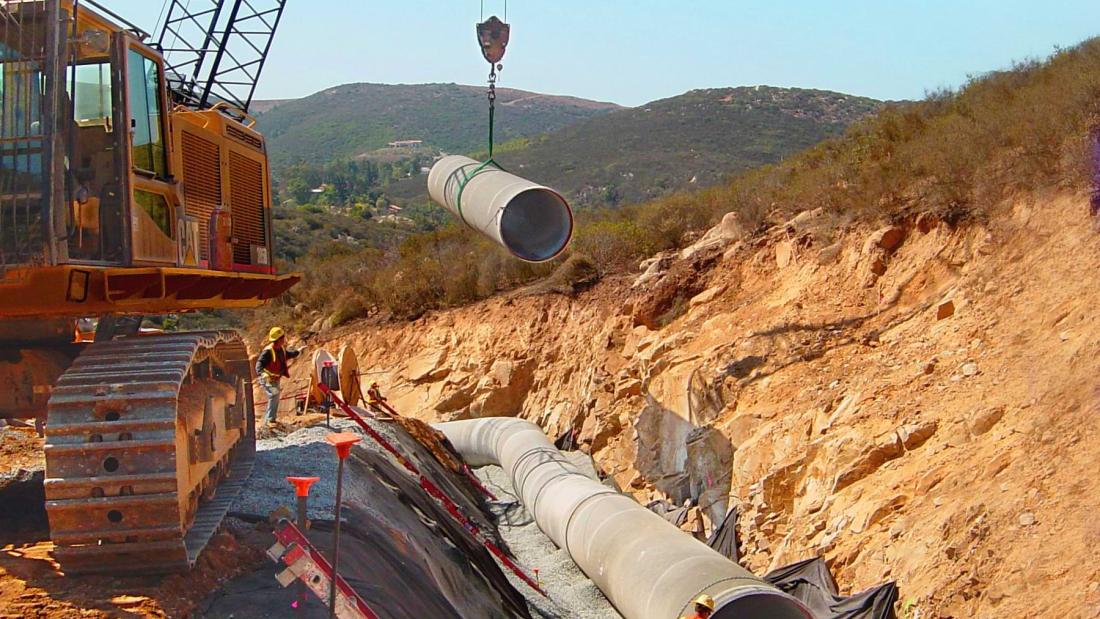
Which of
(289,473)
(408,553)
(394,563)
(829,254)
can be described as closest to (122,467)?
(394,563)

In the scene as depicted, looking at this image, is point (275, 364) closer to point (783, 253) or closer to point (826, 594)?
point (826, 594)

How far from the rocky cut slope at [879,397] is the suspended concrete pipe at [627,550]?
1357mm

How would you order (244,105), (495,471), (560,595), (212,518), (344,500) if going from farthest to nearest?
(495,471) < (244,105) < (560,595) < (344,500) < (212,518)

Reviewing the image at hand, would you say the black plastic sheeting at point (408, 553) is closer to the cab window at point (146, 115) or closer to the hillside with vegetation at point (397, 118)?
the cab window at point (146, 115)

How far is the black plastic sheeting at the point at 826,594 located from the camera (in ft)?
31.6

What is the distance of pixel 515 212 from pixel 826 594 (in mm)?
6181

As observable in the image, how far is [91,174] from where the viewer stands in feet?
22.9

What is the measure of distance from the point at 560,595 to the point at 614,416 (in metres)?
5.72

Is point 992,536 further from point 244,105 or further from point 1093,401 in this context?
point 244,105

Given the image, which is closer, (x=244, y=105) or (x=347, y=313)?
(x=244, y=105)

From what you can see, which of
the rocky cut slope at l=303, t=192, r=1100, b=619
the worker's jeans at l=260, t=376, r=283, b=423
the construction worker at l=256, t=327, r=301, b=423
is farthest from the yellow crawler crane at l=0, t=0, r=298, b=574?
the rocky cut slope at l=303, t=192, r=1100, b=619

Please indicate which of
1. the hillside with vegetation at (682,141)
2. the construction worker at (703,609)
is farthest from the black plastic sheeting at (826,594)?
the hillside with vegetation at (682,141)

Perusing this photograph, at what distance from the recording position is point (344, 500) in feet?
30.0

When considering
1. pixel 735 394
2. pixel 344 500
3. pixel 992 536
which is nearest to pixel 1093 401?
pixel 992 536
